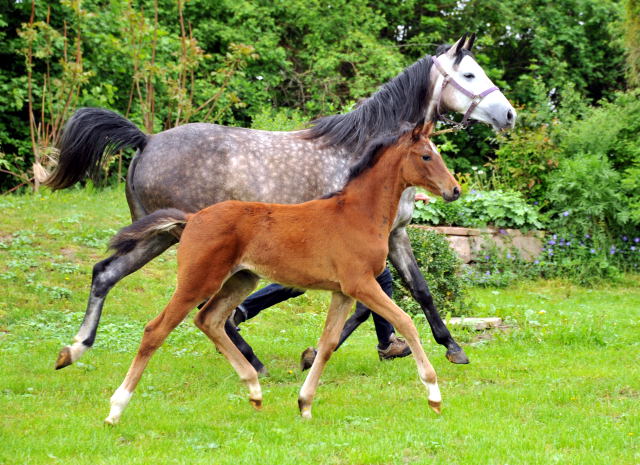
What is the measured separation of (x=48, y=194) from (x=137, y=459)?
10.7 metres

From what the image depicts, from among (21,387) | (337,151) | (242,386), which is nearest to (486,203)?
(337,151)

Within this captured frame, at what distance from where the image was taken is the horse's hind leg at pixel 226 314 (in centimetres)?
529

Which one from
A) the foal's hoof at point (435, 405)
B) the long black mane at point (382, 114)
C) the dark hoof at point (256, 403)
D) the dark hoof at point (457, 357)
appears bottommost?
the dark hoof at point (457, 357)

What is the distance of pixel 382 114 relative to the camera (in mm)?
6652

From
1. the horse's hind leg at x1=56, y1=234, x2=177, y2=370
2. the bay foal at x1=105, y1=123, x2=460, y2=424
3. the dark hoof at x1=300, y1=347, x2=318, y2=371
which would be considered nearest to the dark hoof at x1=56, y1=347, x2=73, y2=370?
the horse's hind leg at x1=56, y1=234, x2=177, y2=370

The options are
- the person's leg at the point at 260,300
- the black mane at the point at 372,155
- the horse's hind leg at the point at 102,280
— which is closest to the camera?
the black mane at the point at 372,155

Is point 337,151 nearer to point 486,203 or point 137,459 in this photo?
point 137,459

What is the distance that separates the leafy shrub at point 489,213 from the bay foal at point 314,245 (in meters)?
7.91

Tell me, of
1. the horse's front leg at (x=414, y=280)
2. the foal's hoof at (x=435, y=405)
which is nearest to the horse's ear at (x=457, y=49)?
the horse's front leg at (x=414, y=280)

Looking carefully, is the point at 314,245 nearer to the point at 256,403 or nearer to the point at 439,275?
the point at 256,403

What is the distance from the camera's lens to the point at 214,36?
18.1 metres

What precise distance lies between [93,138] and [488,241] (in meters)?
7.90

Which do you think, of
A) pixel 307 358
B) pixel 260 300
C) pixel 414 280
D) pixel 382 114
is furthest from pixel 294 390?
pixel 382 114

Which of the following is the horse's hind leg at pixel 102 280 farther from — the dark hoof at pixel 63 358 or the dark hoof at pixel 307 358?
the dark hoof at pixel 307 358
